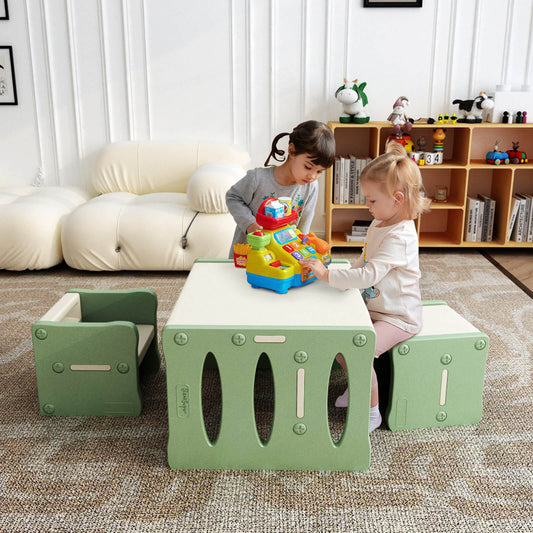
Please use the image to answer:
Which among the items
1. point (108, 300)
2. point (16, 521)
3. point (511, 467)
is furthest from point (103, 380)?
point (511, 467)

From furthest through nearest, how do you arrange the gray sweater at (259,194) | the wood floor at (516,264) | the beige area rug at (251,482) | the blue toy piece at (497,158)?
the blue toy piece at (497,158)
the wood floor at (516,264)
the gray sweater at (259,194)
the beige area rug at (251,482)

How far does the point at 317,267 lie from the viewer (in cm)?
172

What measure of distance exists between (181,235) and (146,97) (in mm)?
1109

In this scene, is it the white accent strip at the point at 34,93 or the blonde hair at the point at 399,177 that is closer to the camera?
the blonde hair at the point at 399,177

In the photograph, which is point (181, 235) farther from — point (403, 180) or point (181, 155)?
point (403, 180)

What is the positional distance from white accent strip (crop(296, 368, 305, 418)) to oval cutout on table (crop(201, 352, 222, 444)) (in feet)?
0.83

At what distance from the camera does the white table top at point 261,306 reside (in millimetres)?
1562

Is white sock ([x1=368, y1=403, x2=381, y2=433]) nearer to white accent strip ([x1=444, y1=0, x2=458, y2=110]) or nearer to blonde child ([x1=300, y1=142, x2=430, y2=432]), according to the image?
blonde child ([x1=300, y1=142, x2=430, y2=432])

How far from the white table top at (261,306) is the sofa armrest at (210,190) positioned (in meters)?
1.41

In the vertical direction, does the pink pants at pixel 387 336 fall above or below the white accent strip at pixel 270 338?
below

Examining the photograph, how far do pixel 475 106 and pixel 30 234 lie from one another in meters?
2.68

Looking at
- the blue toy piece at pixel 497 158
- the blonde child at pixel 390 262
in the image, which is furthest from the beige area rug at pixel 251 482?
the blue toy piece at pixel 497 158

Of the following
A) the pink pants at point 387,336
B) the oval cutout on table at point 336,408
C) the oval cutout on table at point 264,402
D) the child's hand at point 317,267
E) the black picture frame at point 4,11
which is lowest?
the oval cutout on table at point 264,402

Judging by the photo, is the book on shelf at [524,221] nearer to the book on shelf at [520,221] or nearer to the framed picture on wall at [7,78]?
the book on shelf at [520,221]
